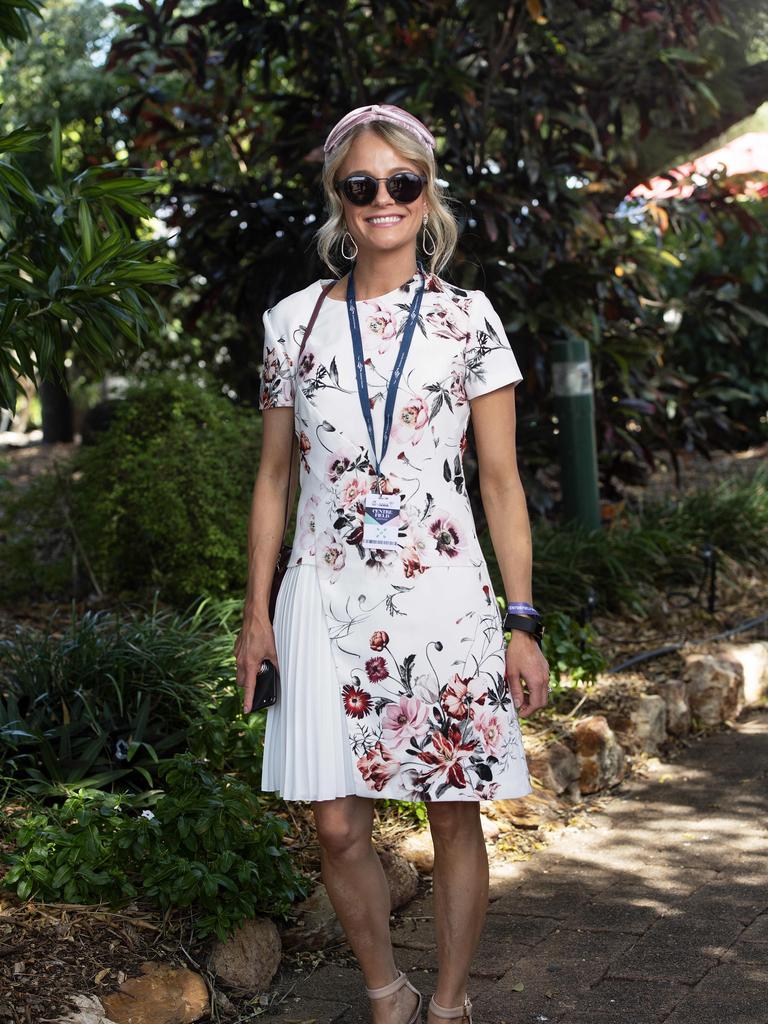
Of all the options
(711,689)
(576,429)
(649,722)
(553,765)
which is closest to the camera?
(553,765)

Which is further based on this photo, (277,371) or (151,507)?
(151,507)

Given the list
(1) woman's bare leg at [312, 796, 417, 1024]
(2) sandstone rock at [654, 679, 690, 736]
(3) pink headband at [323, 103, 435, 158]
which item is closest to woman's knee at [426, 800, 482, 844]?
(1) woman's bare leg at [312, 796, 417, 1024]

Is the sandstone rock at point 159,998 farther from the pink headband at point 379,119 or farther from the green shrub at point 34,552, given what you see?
the green shrub at point 34,552

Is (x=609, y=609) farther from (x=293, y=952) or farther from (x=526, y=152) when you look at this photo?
(x=293, y=952)

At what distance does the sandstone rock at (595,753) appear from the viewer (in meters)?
4.48

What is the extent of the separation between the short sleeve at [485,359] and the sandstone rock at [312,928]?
57.3 inches

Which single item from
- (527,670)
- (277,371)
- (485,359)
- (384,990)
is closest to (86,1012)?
(384,990)

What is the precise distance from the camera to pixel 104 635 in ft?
14.6

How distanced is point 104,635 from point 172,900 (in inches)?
63.8

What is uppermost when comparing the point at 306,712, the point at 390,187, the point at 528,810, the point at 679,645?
the point at 390,187

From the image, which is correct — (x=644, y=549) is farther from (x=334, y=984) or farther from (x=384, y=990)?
(x=384, y=990)

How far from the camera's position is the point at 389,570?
2.50m

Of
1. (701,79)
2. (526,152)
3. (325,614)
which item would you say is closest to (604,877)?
(325,614)

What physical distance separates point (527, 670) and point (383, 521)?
437 millimetres
